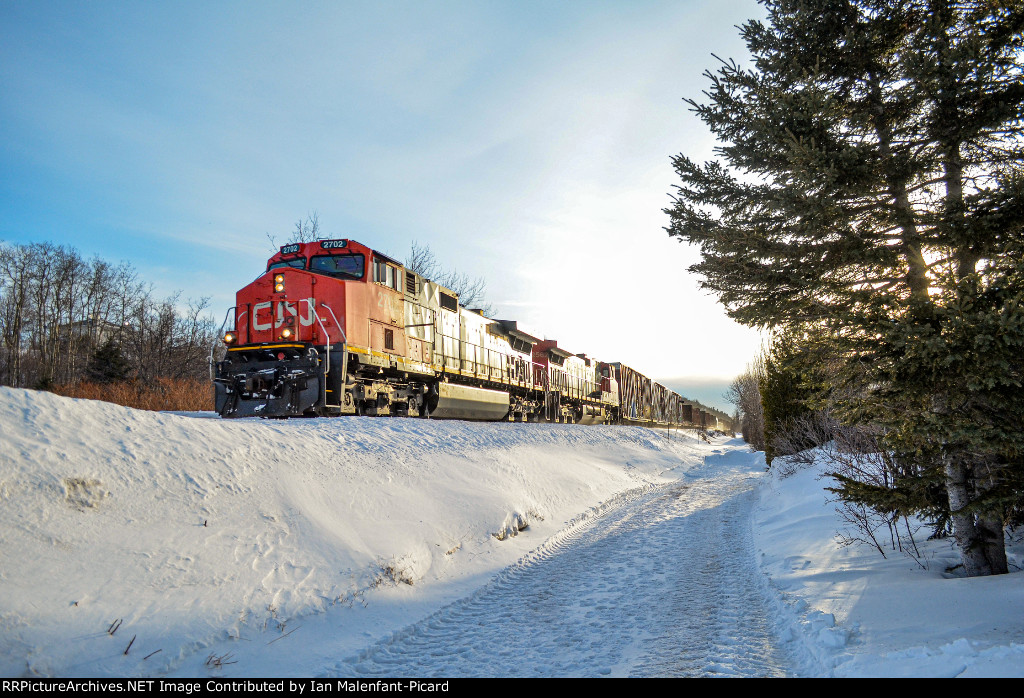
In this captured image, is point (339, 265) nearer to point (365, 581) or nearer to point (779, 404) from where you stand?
point (365, 581)

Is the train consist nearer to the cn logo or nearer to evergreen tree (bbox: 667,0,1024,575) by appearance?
the cn logo

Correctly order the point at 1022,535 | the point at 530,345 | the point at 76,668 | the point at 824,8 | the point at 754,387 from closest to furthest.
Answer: the point at 76,668 → the point at 824,8 → the point at 1022,535 → the point at 530,345 → the point at 754,387

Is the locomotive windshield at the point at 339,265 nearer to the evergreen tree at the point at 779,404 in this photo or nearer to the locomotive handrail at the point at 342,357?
the locomotive handrail at the point at 342,357

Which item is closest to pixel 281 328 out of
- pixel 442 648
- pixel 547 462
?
pixel 547 462

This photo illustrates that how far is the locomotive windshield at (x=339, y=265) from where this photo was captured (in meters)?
11.5

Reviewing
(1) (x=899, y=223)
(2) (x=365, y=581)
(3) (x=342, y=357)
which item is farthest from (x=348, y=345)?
(1) (x=899, y=223)

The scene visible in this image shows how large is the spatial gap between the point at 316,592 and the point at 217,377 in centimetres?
715

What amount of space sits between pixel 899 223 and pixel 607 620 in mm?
4533

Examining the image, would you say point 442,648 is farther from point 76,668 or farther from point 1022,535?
point 1022,535

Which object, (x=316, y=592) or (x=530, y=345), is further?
(x=530, y=345)

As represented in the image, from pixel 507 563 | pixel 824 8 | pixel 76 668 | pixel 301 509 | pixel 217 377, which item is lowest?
pixel 507 563

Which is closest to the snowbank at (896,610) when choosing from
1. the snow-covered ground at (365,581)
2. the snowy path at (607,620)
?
the snow-covered ground at (365,581)

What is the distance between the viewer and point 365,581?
545cm
